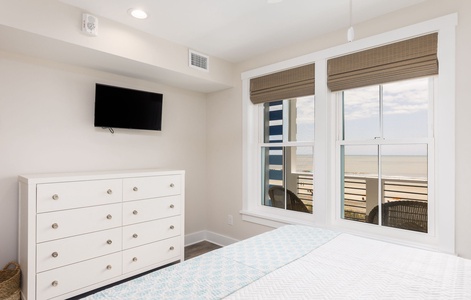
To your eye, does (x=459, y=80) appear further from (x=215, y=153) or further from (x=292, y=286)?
(x=215, y=153)

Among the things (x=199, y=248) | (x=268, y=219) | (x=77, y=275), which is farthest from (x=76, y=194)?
(x=268, y=219)

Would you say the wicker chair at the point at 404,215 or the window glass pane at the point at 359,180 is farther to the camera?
the window glass pane at the point at 359,180

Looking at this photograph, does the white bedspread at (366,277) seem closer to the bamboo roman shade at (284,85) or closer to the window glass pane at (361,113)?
the window glass pane at (361,113)

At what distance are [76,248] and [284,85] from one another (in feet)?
8.21

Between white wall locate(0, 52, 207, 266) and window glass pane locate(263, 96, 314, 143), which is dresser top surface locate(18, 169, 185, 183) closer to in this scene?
white wall locate(0, 52, 207, 266)

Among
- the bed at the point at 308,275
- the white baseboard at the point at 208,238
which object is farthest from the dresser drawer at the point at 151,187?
the bed at the point at 308,275

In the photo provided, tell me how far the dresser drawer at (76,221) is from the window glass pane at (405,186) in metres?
2.42

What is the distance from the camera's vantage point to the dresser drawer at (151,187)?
2.54 meters

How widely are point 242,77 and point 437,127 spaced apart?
210cm

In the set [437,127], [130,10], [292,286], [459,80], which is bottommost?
[292,286]

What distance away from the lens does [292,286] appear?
45.9 inches

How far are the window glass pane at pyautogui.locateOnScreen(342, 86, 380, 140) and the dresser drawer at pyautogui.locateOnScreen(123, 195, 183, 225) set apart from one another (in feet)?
6.15

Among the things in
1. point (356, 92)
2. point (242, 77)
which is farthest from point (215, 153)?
point (356, 92)

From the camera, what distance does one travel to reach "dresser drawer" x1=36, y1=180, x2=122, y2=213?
2.07 metres
